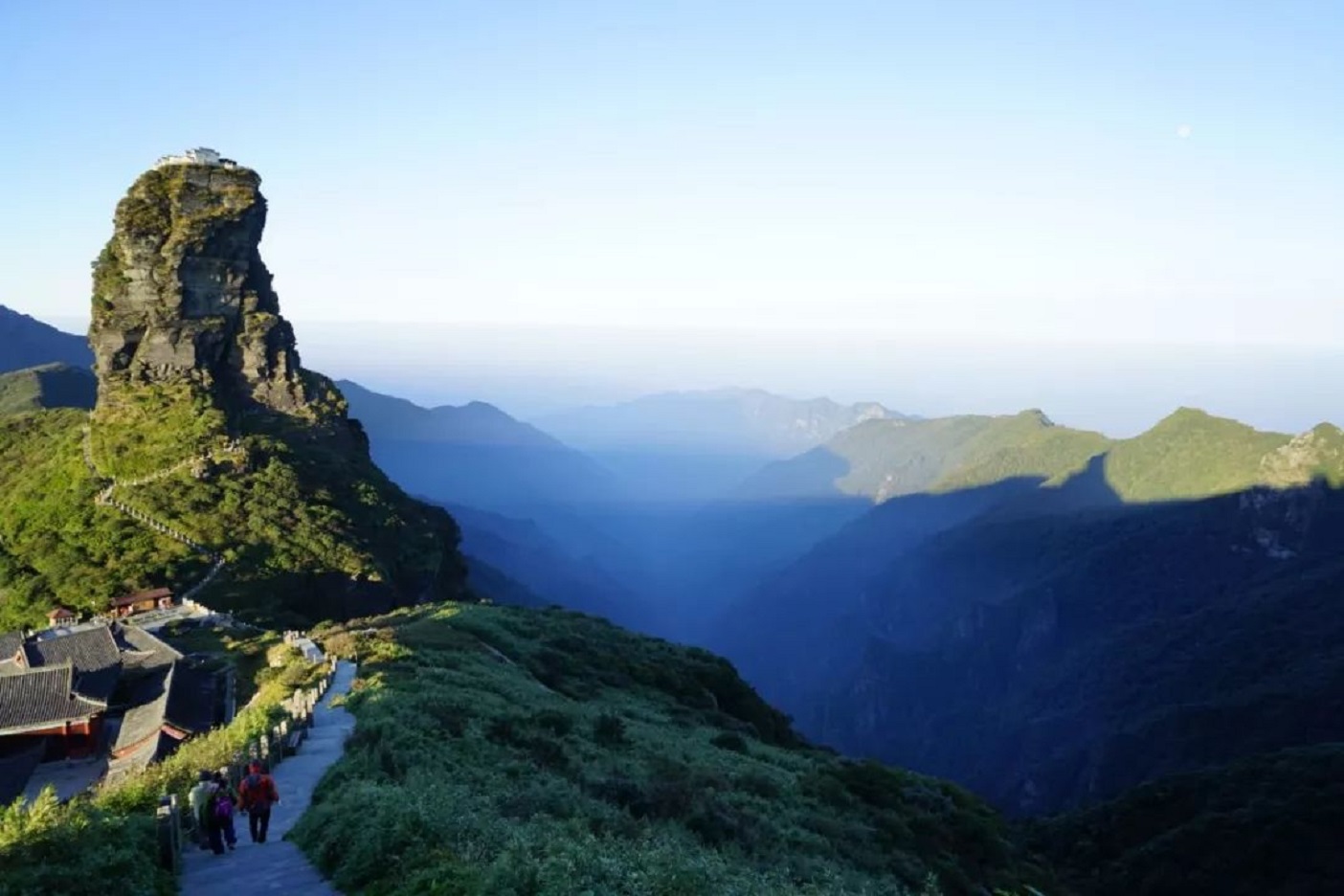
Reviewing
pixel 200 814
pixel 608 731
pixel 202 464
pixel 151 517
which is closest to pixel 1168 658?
pixel 202 464

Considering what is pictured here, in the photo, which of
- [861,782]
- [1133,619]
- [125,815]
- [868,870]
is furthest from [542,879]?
[1133,619]

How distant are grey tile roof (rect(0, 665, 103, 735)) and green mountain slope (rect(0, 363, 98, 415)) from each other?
127128 millimetres

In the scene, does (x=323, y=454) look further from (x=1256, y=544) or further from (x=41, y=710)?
(x=1256, y=544)

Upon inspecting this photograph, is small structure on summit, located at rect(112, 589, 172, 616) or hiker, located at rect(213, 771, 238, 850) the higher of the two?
hiker, located at rect(213, 771, 238, 850)

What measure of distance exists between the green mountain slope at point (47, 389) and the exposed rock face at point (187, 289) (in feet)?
255

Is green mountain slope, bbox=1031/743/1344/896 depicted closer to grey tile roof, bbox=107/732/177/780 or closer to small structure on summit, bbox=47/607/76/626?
grey tile roof, bbox=107/732/177/780

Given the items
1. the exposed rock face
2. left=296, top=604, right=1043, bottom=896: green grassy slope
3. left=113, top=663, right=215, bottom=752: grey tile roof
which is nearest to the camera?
left=296, top=604, right=1043, bottom=896: green grassy slope

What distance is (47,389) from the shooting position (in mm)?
163125

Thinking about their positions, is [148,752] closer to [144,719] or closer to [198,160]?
[144,719]

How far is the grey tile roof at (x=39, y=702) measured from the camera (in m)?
35.9

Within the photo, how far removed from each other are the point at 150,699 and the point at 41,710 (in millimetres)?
3747

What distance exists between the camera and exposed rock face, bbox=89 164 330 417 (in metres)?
80.1

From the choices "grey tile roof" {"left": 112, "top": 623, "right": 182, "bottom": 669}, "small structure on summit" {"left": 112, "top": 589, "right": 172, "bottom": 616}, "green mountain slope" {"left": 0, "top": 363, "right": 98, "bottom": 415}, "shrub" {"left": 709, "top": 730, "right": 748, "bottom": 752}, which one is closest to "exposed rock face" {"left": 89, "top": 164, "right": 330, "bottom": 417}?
"small structure on summit" {"left": 112, "top": 589, "right": 172, "bottom": 616}

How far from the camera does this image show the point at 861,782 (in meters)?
33.0
